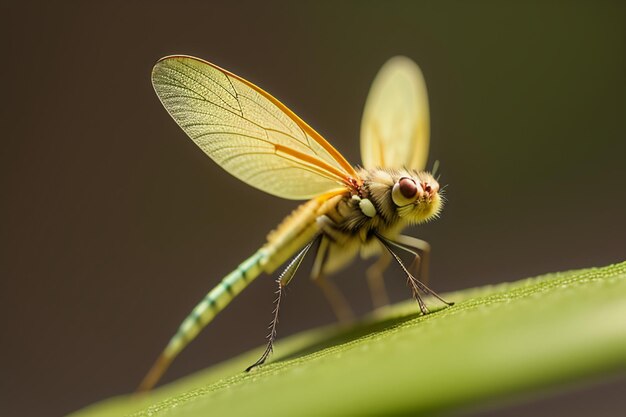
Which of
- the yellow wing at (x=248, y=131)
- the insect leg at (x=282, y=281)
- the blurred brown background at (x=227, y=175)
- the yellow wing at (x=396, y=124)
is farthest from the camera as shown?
the blurred brown background at (x=227, y=175)

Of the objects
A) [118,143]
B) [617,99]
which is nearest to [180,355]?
[118,143]

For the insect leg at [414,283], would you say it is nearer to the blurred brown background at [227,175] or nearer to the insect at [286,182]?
the insect at [286,182]

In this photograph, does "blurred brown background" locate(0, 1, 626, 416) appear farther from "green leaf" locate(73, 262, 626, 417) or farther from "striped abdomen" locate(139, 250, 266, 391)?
"green leaf" locate(73, 262, 626, 417)

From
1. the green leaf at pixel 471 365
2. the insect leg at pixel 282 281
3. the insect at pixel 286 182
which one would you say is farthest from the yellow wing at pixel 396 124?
the green leaf at pixel 471 365

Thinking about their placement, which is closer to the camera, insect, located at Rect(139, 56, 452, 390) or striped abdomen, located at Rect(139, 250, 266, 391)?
insect, located at Rect(139, 56, 452, 390)

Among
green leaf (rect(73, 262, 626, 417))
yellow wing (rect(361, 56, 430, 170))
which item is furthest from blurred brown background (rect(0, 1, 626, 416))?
green leaf (rect(73, 262, 626, 417))
